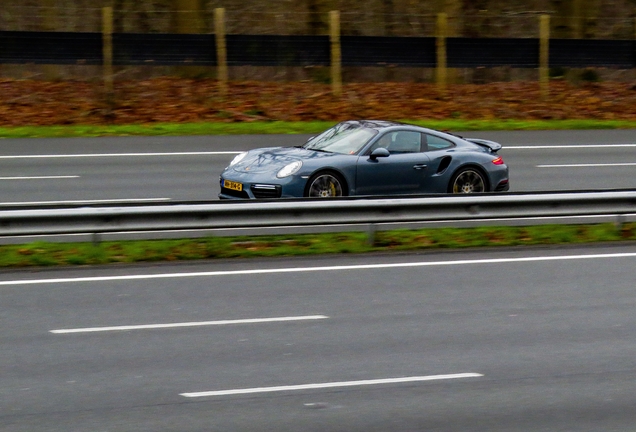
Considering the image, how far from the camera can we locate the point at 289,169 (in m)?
13.1

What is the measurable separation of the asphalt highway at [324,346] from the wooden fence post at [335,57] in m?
14.5

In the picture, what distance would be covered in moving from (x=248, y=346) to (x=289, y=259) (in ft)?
11.2

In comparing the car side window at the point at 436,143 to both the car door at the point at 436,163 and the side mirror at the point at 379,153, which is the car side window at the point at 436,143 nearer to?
the car door at the point at 436,163

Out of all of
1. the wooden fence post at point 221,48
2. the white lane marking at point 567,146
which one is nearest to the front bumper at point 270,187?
the white lane marking at point 567,146

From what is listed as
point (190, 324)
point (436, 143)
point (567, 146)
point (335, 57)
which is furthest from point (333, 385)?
point (335, 57)

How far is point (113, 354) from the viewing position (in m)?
7.54

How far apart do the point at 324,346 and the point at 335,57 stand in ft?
59.9

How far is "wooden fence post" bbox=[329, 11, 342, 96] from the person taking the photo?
992 inches

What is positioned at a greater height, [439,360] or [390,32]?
[390,32]

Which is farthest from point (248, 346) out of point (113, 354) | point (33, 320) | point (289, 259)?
point (289, 259)

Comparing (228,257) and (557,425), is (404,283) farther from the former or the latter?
(557,425)

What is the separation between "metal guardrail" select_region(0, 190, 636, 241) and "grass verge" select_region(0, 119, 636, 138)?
359 inches

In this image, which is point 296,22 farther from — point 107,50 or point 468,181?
point 468,181

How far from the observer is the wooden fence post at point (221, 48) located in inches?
968
